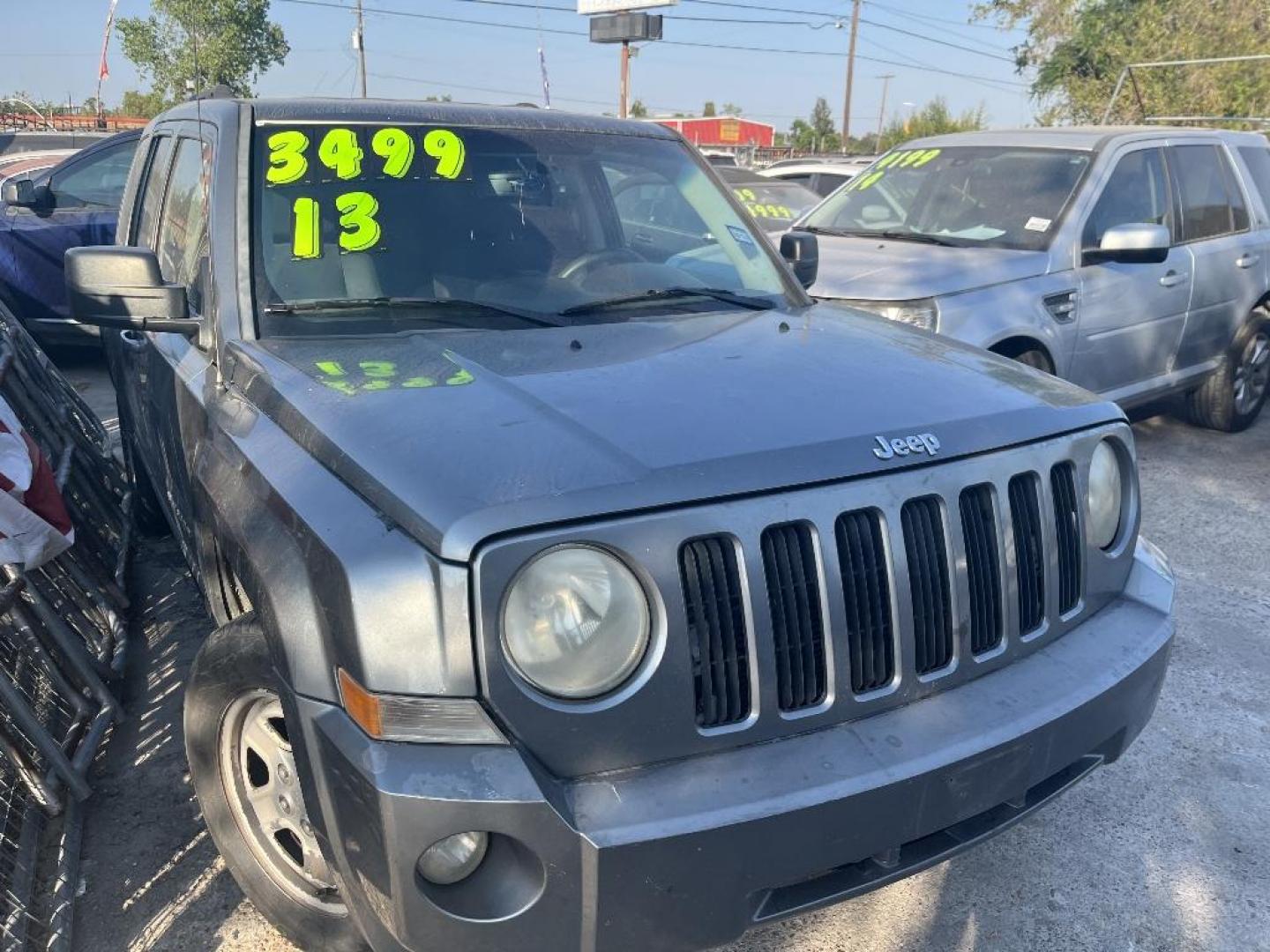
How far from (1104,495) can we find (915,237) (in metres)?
3.82

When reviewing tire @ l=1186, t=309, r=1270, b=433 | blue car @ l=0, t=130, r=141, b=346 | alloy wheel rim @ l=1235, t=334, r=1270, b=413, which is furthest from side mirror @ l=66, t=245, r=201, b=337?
alloy wheel rim @ l=1235, t=334, r=1270, b=413

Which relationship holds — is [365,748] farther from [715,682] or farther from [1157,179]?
[1157,179]

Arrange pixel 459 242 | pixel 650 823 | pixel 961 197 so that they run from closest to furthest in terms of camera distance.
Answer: pixel 650 823, pixel 459 242, pixel 961 197

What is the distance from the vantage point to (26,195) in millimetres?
7641

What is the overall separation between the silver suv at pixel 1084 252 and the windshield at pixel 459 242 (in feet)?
7.09

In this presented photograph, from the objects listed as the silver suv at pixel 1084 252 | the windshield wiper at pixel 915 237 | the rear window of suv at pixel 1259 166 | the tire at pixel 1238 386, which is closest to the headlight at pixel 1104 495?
the silver suv at pixel 1084 252

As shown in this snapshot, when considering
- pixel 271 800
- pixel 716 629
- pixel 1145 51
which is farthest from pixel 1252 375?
pixel 1145 51

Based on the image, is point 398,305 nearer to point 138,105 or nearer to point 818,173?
point 818,173

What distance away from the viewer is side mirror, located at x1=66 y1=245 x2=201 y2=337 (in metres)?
2.74

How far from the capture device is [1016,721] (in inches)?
83.5

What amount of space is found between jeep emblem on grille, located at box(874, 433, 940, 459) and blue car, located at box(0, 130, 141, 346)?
7.35 metres

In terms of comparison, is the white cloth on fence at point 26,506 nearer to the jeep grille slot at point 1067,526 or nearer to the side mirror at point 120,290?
the side mirror at point 120,290

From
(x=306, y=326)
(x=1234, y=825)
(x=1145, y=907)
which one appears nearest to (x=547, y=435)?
(x=306, y=326)

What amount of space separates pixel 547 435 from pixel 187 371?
154 cm
